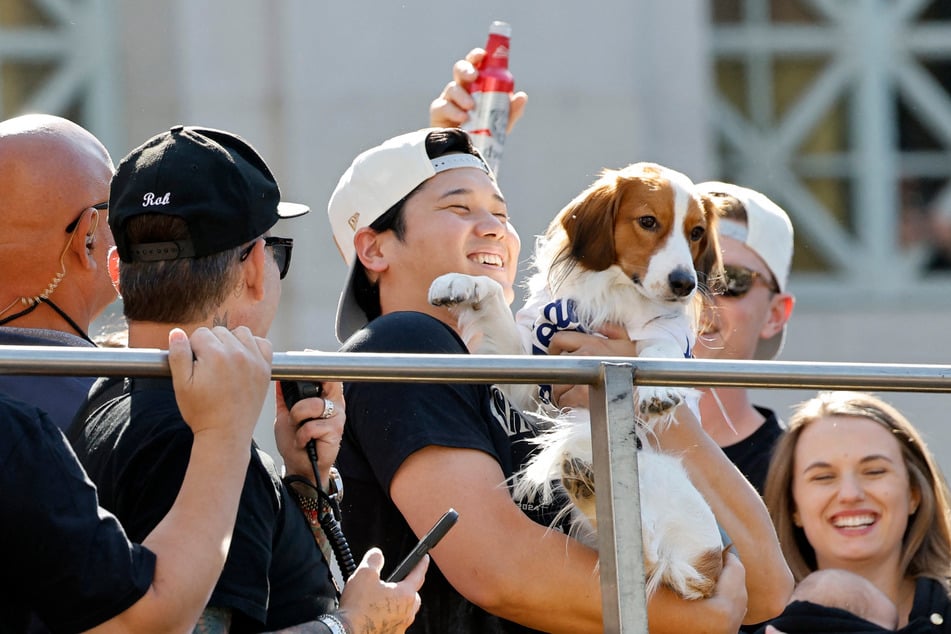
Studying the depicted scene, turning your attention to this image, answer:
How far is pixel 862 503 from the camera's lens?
412cm

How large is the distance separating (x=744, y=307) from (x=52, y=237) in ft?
6.51

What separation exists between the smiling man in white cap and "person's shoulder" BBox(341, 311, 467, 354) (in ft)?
4.83

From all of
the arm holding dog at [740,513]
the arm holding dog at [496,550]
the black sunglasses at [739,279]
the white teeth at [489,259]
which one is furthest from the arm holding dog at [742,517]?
the black sunglasses at [739,279]

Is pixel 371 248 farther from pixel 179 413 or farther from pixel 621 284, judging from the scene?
pixel 179 413

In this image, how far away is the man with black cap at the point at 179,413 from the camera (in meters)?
2.51

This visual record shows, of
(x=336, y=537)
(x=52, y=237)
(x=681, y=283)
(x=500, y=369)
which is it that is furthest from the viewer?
(x=681, y=283)

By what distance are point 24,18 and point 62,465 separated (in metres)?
7.10

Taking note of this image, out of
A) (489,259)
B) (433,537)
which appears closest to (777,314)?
(489,259)

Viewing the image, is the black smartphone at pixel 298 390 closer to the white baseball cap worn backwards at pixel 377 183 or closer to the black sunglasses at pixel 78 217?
the white baseball cap worn backwards at pixel 377 183

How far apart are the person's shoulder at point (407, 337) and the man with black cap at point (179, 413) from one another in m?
0.36

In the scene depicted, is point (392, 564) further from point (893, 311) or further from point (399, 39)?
point (893, 311)

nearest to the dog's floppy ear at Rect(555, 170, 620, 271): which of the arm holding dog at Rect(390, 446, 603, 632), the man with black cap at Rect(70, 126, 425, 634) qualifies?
the arm holding dog at Rect(390, 446, 603, 632)

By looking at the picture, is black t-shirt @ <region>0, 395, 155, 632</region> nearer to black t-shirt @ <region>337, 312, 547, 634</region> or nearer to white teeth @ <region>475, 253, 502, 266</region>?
black t-shirt @ <region>337, 312, 547, 634</region>

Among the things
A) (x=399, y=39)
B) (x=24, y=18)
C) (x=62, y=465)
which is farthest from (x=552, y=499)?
(x=24, y=18)
